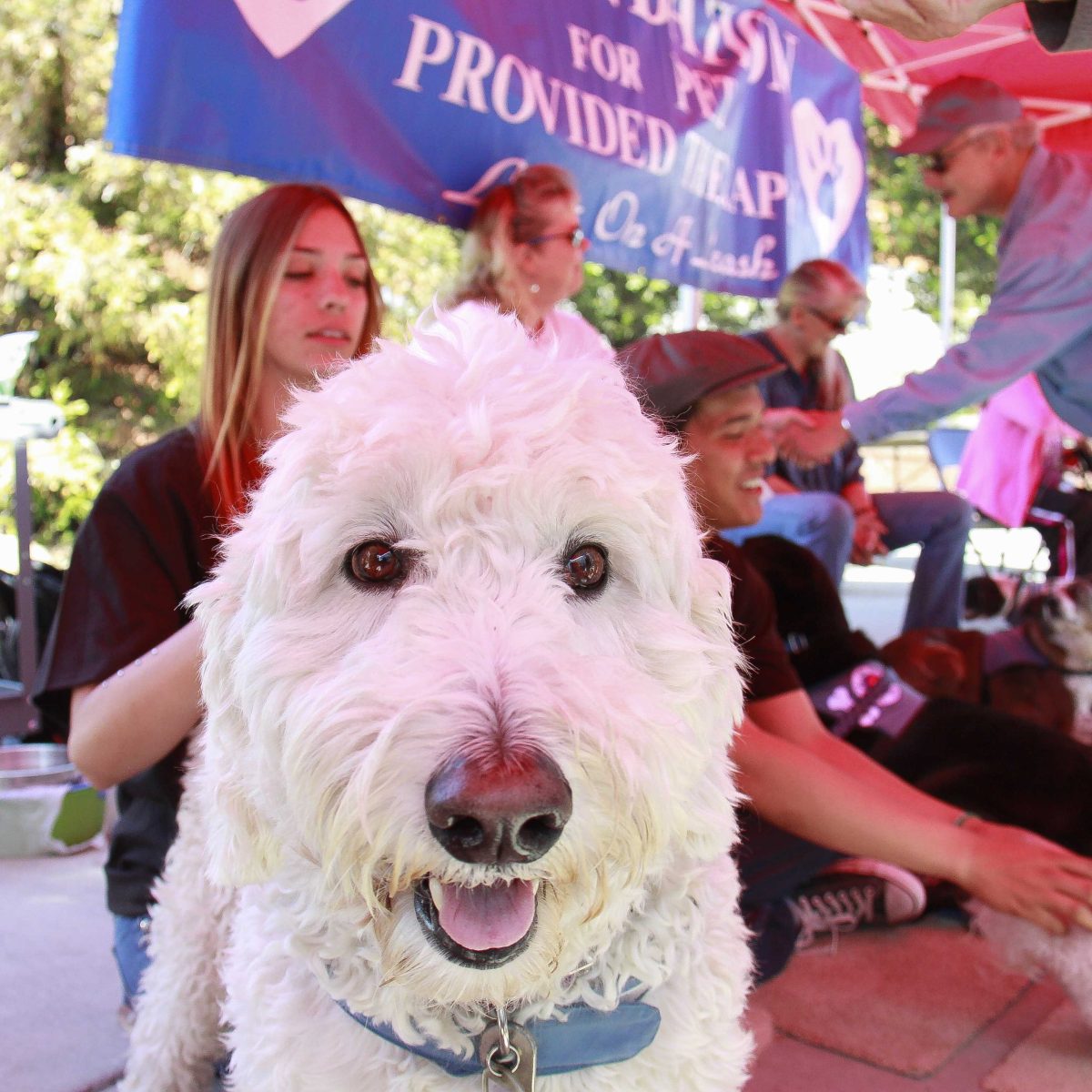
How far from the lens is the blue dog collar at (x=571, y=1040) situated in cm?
134

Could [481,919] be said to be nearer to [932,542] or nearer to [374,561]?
[374,561]

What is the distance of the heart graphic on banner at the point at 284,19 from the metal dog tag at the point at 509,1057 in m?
2.88

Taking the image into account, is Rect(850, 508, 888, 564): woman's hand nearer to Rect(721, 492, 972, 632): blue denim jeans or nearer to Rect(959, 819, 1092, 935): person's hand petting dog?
Rect(721, 492, 972, 632): blue denim jeans

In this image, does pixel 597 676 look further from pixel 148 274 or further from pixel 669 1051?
pixel 148 274

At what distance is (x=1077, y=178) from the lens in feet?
14.8

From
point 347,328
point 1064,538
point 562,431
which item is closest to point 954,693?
point 347,328

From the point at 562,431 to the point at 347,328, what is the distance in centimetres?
156

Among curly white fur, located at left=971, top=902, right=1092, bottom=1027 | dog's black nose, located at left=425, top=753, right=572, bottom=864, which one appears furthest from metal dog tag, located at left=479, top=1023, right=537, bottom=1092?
curly white fur, located at left=971, top=902, right=1092, bottom=1027

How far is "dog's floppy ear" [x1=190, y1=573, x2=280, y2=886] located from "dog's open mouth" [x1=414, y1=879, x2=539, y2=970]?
0.29m

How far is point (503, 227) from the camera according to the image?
3.92m

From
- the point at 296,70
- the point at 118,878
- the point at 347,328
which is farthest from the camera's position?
the point at 296,70

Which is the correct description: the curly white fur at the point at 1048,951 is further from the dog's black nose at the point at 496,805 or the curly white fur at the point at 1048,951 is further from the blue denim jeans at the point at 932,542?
the blue denim jeans at the point at 932,542

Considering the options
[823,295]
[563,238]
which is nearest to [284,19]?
[563,238]

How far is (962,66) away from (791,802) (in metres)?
6.07
